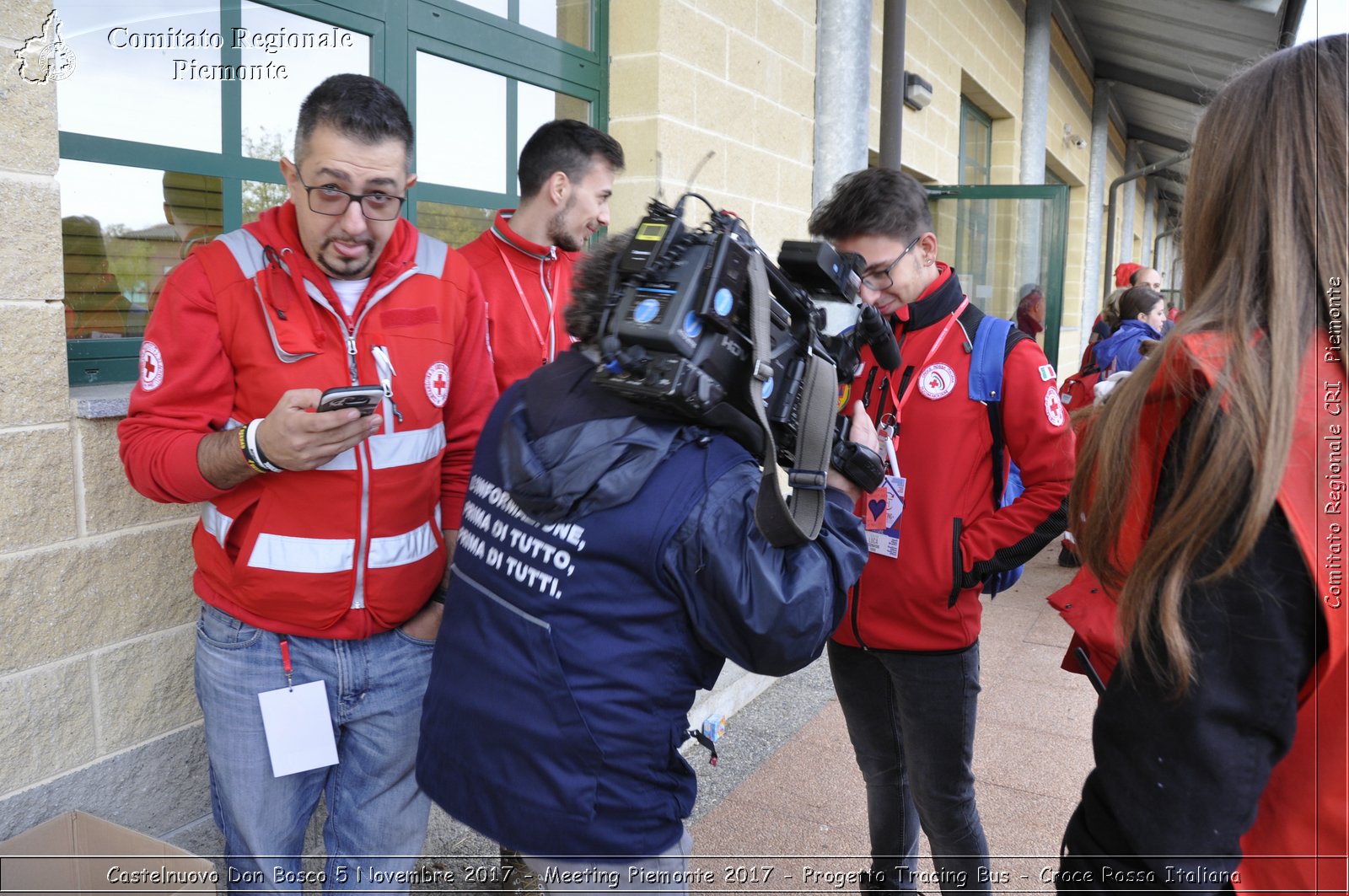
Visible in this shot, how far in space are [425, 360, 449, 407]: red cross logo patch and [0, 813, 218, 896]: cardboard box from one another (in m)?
1.03

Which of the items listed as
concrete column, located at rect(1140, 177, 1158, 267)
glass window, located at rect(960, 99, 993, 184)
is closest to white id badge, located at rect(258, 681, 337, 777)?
glass window, located at rect(960, 99, 993, 184)

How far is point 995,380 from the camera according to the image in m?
2.34

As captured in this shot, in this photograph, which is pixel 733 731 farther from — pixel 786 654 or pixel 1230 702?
pixel 1230 702

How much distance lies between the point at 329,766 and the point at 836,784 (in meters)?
2.15

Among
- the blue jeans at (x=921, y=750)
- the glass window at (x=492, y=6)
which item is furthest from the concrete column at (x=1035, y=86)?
the blue jeans at (x=921, y=750)

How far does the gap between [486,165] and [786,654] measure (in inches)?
106

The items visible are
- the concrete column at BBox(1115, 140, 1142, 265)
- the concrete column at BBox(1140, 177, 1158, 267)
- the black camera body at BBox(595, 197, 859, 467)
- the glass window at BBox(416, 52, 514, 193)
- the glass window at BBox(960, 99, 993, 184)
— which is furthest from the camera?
the concrete column at BBox(1140, 177, 1158, 267)

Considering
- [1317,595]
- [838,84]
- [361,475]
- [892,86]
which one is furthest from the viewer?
[892,86]

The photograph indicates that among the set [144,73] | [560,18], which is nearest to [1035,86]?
[560,18]

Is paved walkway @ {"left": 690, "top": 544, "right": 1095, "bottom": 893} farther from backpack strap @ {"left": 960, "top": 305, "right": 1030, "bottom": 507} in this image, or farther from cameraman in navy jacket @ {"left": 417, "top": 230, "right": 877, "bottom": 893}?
cameraman in navy jacket @ {"left": 417, "top": 230, "right": 877, "bottom": 893}

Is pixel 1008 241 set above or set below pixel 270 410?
above

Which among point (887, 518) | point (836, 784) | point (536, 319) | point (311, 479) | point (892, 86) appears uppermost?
point (892, 86)

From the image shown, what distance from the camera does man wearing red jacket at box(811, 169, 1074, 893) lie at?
2.34 m

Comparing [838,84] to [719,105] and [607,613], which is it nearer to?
[719,105]
